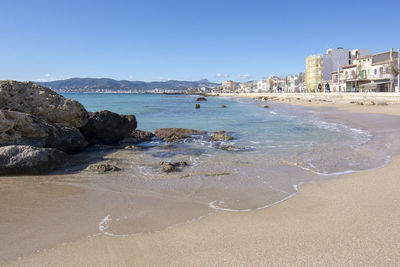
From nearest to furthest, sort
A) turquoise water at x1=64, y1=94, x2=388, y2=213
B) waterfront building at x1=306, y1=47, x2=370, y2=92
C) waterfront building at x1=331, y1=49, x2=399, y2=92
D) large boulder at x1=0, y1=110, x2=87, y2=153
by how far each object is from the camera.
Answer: turquoise water at x1=64, y1=94, x2=388, y2=213 < large boulder at x1=0, y1=110, x2=87, y2=153 < waterfront building at x1=331, y1=49, x2=399, y2=92 < waterfront building at x1=306, y1=47, x2=370, y2=92

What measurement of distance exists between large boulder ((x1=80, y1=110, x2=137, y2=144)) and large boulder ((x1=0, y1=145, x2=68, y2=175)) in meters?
4.20

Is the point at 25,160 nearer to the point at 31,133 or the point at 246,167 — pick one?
the point at 31,133

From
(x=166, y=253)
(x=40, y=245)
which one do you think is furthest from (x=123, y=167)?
(x=166, y=253)

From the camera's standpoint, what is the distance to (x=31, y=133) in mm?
7836

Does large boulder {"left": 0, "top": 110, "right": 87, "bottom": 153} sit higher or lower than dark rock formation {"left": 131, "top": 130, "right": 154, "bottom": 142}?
higher

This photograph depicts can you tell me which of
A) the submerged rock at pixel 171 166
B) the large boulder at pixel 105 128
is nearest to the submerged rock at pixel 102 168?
the submerged rock at pixel 171 166

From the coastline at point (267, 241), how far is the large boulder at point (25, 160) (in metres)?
3.86

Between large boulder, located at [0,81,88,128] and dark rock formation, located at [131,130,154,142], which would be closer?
large boulder, located at [0,81,88,128]

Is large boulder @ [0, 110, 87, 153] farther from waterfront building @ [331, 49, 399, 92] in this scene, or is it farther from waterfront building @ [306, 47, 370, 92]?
waterfront building @ [306, 47, 370, 92]

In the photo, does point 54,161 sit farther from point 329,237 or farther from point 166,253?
point 329,237

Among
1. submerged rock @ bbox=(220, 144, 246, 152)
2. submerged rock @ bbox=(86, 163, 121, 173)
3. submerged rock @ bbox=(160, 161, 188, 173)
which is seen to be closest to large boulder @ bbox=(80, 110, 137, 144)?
submerged rock @ bbox=(86, 163, 121, 173)

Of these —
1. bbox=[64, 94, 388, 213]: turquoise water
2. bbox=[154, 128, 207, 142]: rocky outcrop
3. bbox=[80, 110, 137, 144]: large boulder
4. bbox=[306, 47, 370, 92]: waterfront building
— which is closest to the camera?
bbox=[64, 94, 388, 213]: turquoise water

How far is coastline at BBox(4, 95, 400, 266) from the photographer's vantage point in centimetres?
280

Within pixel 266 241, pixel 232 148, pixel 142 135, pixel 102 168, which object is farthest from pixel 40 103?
pixel 266 241
